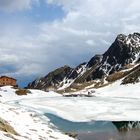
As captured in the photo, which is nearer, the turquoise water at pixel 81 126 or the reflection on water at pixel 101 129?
the reflection on water at pixel 101 129

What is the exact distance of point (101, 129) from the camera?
149 ft

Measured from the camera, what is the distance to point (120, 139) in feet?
125

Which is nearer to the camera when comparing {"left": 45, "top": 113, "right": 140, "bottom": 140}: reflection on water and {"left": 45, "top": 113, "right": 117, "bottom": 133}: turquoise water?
{"left": 45, "top": 113, "right": 140, "bottom": 140}: reflection on water

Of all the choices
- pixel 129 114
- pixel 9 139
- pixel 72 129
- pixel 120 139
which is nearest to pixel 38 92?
pixel 129 114

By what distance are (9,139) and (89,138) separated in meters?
15.4

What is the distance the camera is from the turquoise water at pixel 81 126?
45.2 meters

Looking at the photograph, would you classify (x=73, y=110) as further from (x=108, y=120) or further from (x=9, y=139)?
(x=9, y=139)

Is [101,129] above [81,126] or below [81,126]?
below

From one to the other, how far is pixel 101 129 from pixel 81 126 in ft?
11.1

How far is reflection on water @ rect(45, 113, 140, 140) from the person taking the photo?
132 ft

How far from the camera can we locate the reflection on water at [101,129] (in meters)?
40.2

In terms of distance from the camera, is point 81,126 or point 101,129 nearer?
point 101,129

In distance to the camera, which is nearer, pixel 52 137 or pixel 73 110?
pixel 52 137

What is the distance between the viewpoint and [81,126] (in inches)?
1893
